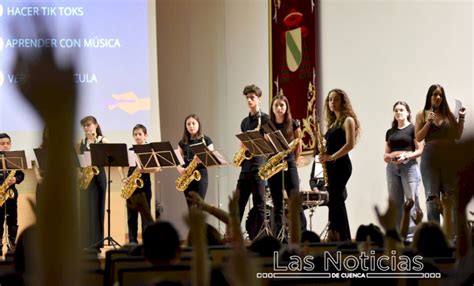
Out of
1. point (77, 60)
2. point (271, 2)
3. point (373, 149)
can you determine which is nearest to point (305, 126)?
point (373, 149)

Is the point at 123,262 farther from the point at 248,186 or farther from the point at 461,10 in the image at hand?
the point at 461,10

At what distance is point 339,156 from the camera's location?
22.2 ft

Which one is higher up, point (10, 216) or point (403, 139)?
point (403, 139)

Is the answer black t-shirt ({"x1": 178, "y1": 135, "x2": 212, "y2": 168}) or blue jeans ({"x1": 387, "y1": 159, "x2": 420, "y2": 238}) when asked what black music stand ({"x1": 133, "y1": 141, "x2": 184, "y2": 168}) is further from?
blue jeans ({"x1": 387, "y1": 159, "x2": 420, "y2": 238})

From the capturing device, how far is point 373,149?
9125mm

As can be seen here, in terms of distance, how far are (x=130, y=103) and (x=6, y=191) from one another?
7.71 ft

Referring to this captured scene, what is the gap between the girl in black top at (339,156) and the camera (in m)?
6.72

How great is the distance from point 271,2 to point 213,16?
115 centimetres

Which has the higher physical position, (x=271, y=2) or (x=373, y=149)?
(x=271, y=2)

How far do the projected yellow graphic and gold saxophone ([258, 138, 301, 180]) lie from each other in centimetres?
294
